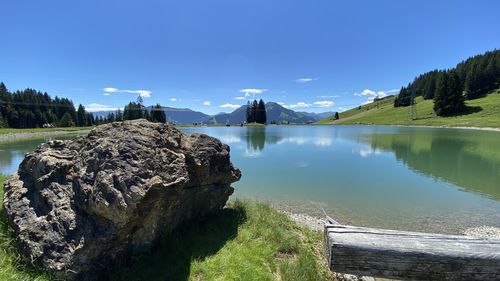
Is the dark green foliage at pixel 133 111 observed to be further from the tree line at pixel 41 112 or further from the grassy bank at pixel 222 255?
the grassy bank at pixel 222 255

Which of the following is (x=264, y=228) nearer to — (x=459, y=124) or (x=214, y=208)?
(x=214, y=208)

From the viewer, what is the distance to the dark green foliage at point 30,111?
10944cm

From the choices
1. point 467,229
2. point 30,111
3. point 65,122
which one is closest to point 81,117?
point 65,122

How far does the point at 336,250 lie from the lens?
2766 mm

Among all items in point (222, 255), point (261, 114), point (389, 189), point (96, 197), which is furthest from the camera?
point (261, 114)

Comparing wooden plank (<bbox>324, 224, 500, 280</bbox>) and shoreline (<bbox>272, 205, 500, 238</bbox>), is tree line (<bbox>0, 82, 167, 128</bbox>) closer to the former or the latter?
shoreline (<bbox>272, 205, 500, 238</bbox>)

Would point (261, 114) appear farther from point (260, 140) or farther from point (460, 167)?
point (460, 167)

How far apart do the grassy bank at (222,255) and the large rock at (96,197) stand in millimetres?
299

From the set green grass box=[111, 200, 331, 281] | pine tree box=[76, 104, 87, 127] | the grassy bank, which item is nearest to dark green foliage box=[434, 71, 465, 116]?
green grass box=[111, 200, 331, 281]

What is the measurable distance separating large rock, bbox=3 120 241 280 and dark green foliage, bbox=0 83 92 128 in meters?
123

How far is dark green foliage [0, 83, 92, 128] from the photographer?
359 feet

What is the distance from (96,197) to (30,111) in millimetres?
140497

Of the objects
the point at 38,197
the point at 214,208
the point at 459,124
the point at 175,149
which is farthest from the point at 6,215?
the point at 459,124

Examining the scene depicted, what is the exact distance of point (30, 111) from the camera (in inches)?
4552
